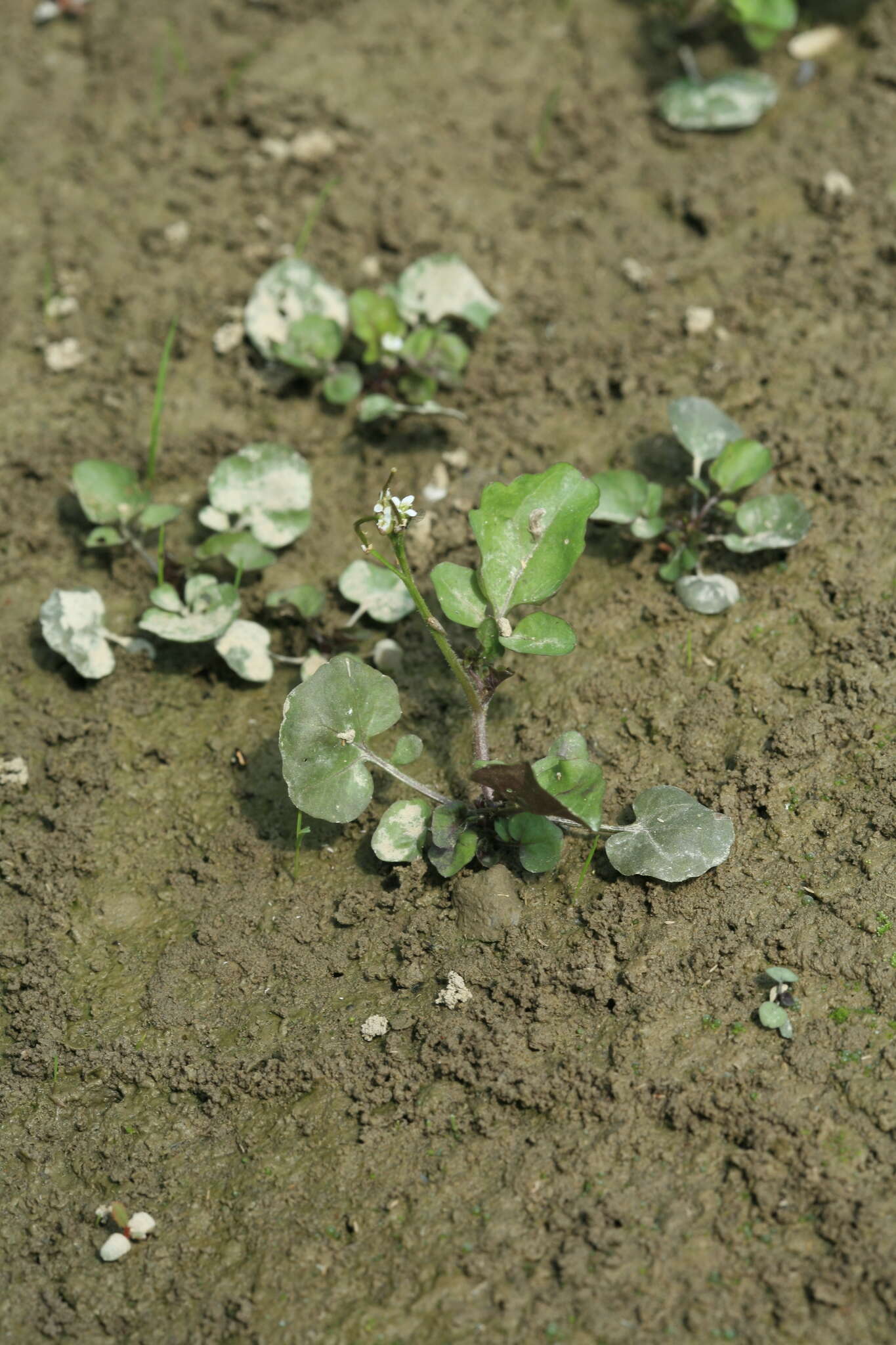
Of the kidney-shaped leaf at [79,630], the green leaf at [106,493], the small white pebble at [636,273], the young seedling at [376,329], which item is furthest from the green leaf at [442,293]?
the kidney-shaped leaf at [79,630]

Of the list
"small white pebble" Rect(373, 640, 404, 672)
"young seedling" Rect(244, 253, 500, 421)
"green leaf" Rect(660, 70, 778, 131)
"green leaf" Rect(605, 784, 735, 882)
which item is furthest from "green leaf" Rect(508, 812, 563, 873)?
"green leaf" Rect(660, 70, 778, 131)

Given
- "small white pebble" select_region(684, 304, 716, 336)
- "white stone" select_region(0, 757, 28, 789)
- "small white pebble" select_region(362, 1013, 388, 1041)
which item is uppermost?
"small white pebble" select_region(684, 304, 716, 336)

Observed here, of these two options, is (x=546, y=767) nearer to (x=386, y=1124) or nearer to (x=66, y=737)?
(x=386, y=1124)

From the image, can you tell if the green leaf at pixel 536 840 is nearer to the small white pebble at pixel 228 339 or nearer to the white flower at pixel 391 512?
the white flower at pixel 391 512

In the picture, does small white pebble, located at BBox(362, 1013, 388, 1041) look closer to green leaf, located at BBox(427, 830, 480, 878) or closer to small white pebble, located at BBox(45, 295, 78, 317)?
green leaf, located at BBox(427, 830, 480, 878)

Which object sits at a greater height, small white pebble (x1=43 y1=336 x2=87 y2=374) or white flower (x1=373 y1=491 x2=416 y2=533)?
white flower (x1=373 y1=491 x2=416 y2=533)

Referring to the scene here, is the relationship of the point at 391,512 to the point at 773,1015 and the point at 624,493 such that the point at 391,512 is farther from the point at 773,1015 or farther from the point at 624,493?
the point at 773,1015
